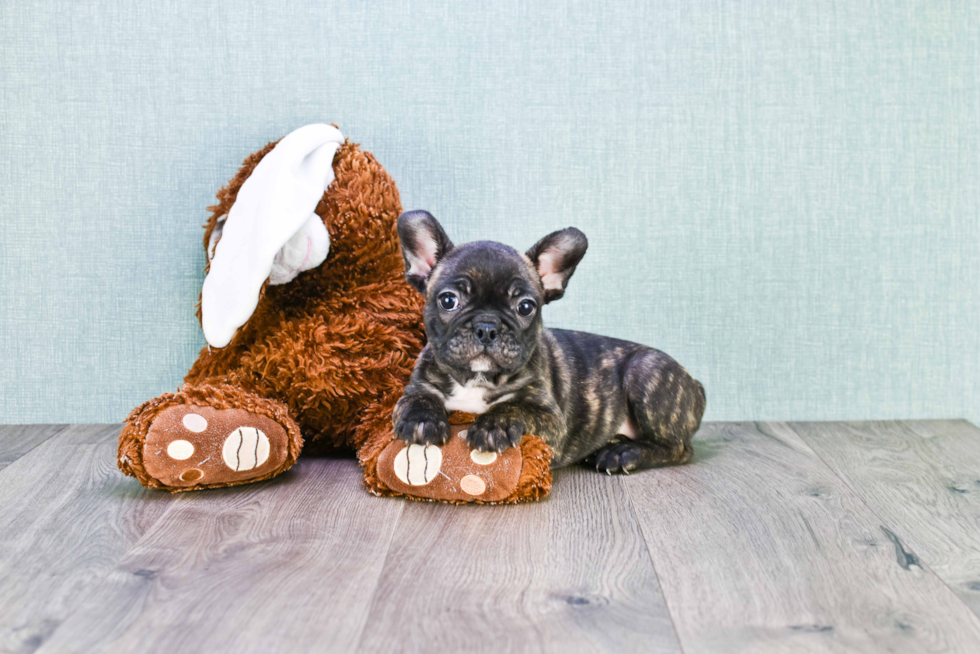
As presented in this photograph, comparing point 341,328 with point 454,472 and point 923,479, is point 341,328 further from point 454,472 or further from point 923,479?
point 923,479

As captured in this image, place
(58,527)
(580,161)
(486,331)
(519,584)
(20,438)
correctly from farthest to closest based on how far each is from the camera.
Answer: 1. (580,161)
2. (20,438)
3. (486,331)
4. (58,527)
5. (519,584)

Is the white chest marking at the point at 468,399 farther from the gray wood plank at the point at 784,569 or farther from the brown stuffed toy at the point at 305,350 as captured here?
the gray wood plank at the point at 784,569

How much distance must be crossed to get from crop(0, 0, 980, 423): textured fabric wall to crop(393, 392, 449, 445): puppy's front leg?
871 millimetres

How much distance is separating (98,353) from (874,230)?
2.51 meters

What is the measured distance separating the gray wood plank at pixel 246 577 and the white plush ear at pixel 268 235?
43cm

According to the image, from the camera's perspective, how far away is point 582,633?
3.95 ft

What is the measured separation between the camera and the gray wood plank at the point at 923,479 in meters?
1.55

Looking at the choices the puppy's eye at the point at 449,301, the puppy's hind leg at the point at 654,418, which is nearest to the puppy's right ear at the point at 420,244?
the puppy's eye at the point at 449,301

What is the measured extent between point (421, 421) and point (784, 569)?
79 centimetres

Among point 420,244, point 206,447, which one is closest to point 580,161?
point 420,244

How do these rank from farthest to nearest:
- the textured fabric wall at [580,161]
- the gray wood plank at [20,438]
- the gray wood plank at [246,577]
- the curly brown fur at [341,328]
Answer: the textured fabric wall at [580,161] → the gray wood plank at [20,438] → the curly brown fur at [341,328] → the gray wood plank at [246,577]

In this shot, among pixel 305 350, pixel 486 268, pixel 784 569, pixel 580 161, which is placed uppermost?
pixel 580 161

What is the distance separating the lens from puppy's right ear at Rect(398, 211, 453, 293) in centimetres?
192

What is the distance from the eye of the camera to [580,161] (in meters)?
2.63
